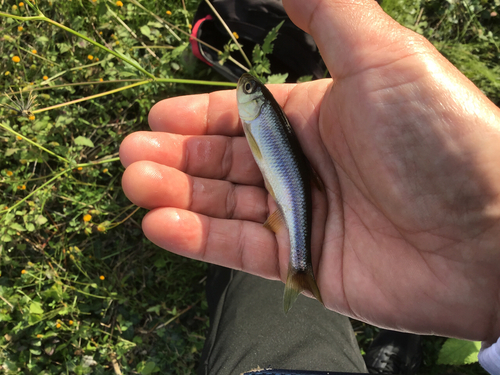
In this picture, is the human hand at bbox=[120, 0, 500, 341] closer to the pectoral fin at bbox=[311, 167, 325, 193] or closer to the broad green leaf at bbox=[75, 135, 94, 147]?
the pectoral fin at bbox=[311, 167, 325, 193]

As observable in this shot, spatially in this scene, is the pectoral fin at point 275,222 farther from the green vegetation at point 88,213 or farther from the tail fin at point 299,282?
the green vegetation at point 88,213

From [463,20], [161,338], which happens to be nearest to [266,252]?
[161,338]

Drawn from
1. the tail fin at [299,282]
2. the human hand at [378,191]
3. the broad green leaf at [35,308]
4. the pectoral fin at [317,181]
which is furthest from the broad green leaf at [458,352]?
the broad green leaf at [35,308]

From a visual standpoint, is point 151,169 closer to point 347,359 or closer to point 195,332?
point 195,332

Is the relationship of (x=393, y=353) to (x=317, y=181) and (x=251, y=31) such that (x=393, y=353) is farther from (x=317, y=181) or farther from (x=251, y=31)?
(x=251, y=31)

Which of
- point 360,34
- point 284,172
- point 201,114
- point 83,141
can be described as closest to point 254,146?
point 284,172

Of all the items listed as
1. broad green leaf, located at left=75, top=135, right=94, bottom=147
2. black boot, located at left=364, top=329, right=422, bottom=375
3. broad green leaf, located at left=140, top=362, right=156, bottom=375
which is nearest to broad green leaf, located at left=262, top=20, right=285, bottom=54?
broad green leaf, located at left=75, top=135, right=94, bottom=147
